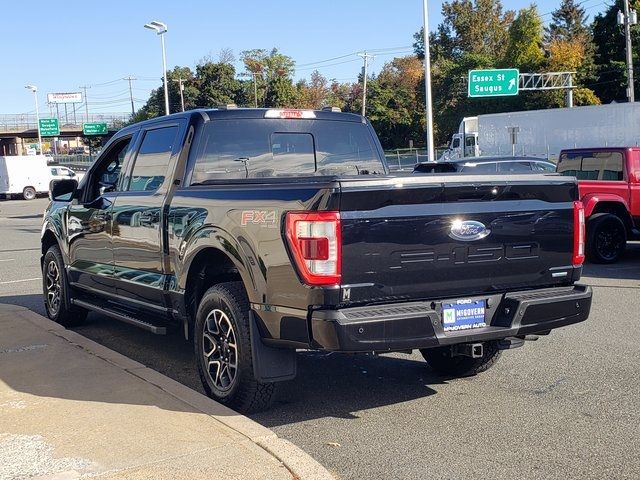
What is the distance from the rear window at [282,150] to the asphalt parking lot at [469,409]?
68.9 inches

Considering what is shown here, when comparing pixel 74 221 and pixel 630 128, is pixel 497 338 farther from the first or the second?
pixel 630 128

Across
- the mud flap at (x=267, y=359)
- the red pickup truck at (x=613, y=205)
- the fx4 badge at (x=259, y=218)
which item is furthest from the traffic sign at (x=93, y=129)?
the mud flap at (x=267, y=359)

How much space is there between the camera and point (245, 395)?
5215 mm

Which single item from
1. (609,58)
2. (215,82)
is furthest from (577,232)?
(215,82)

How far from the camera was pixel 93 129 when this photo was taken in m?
91.4

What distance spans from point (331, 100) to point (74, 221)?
286 ft

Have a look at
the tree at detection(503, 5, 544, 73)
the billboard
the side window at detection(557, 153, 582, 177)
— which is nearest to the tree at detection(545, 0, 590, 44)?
the tree at detection(503, 5, 544, 73)

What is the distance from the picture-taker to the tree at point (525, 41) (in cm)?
6694

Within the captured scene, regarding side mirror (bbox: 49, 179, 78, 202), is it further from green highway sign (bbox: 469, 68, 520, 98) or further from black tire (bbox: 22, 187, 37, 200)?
black tire (bbox: 22, 187, 37, 200)

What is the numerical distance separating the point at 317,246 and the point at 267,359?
0.96 meters

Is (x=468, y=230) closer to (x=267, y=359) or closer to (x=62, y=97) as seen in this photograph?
(x=267, y=359)

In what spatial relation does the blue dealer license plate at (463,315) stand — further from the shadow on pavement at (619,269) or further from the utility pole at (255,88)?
the utility pole at (255,88)

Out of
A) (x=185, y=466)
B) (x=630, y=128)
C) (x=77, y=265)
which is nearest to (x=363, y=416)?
(x=185, y=466)

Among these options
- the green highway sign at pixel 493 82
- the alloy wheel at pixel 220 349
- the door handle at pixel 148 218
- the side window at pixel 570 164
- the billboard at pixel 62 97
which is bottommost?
the alloy wheel at pixel 220 349
